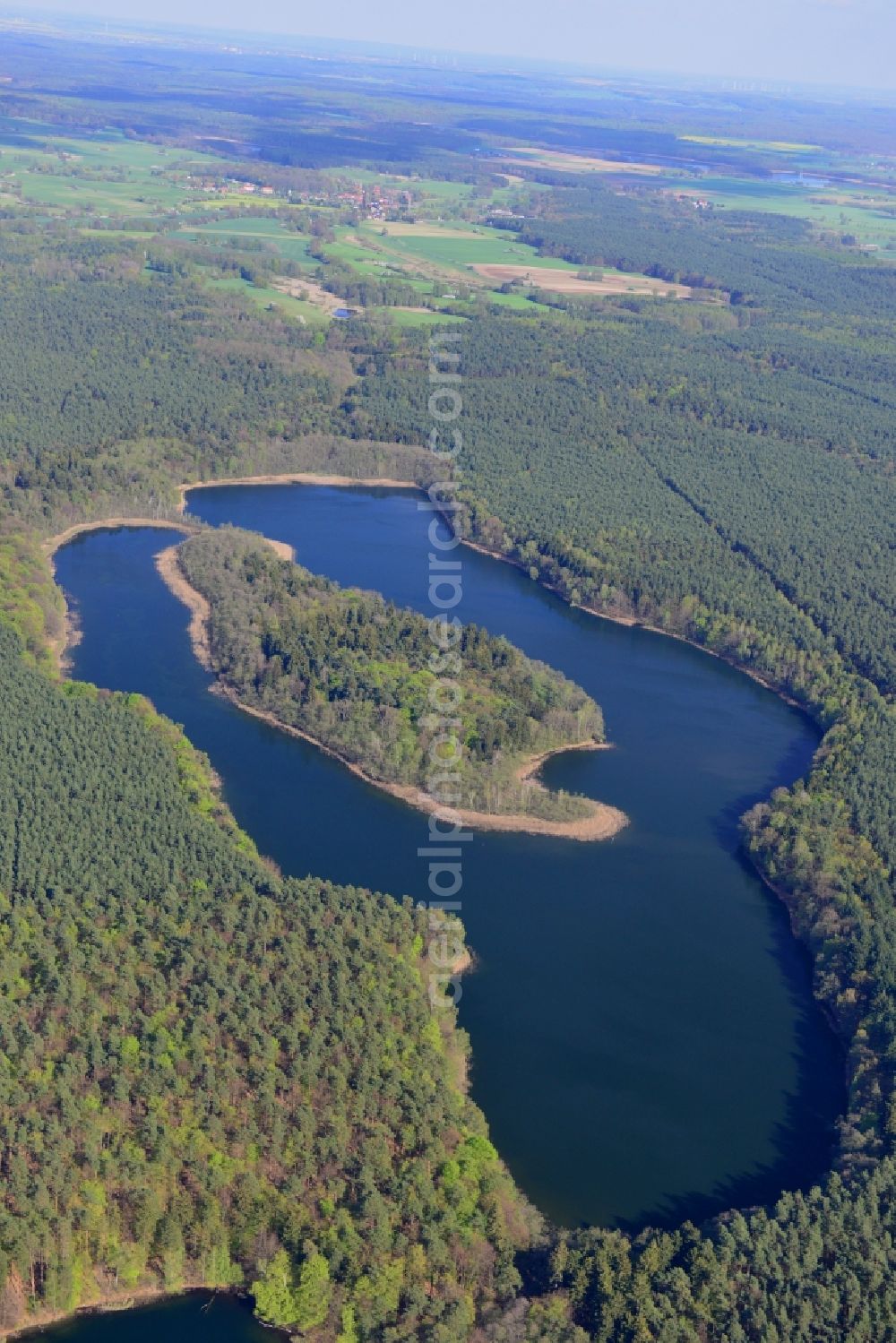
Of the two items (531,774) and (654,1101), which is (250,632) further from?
(654,1101)

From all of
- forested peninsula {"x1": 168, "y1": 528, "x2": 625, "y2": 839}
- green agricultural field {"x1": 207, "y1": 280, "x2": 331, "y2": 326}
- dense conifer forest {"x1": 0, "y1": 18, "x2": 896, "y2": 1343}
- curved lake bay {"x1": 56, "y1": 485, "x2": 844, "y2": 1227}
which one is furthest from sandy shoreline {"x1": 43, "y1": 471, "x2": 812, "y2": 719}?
green agricultural field {"x1": 207, "y1": 280, "x2": 331, "y2": 326}

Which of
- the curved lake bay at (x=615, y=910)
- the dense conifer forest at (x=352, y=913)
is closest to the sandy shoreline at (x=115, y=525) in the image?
the dense conifer forest at (x=352, y=913)

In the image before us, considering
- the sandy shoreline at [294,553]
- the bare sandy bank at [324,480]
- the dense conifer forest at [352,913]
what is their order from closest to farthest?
the dense conifer forest at [352,913], the sandy shoreline at [294,553], the bare sandy bank at [324,480]

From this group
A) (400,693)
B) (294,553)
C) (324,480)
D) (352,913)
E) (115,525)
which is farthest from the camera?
(324,480)

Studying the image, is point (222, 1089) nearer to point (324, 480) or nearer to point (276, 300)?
point (324, 480)

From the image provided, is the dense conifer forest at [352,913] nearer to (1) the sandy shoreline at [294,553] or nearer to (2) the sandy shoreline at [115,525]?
(1) the sandy shoreline at [294,553]

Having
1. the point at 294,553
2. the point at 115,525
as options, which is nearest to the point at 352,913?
the point at 294,553

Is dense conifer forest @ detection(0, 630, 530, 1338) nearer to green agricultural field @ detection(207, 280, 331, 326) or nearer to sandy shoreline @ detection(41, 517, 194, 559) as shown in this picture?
sandy shoreline @ detection(41, 517, 194, 559)
